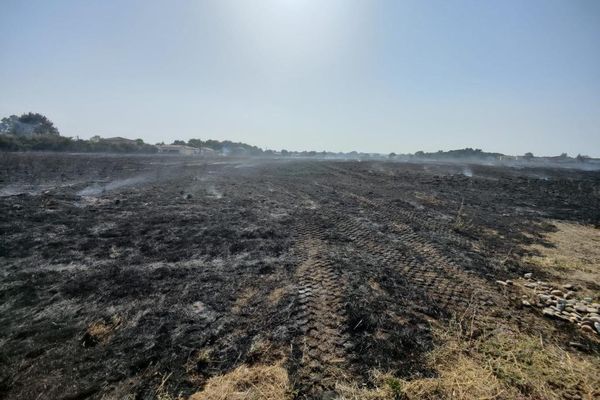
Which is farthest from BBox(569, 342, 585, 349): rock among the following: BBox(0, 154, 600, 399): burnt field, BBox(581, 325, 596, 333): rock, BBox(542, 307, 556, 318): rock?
BBox(542, 307, 556, 318): rock

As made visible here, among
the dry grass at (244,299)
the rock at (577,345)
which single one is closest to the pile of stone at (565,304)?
the rock at (577,345)

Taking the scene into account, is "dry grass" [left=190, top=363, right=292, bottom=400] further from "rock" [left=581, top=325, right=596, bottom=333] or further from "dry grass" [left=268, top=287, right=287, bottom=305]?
"rock" [left=581, top=325, right=596, bottom=333]

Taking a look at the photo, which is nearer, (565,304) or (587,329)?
(587,329)

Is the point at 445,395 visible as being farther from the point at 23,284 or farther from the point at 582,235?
the point at 582,235

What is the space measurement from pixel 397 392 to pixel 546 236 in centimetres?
917

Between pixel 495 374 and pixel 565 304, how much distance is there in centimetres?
273

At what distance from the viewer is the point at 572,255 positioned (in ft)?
23.4

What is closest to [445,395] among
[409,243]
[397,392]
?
[397,392]

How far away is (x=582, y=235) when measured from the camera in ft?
29.4

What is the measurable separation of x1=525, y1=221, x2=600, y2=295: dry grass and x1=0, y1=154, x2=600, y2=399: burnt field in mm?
279

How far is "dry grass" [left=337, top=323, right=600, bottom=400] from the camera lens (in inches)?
114

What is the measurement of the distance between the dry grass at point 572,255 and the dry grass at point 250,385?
627 centimetres

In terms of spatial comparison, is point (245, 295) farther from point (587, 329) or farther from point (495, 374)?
point (587, 329)

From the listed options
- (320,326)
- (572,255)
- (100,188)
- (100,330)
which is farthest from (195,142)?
(320,326)
